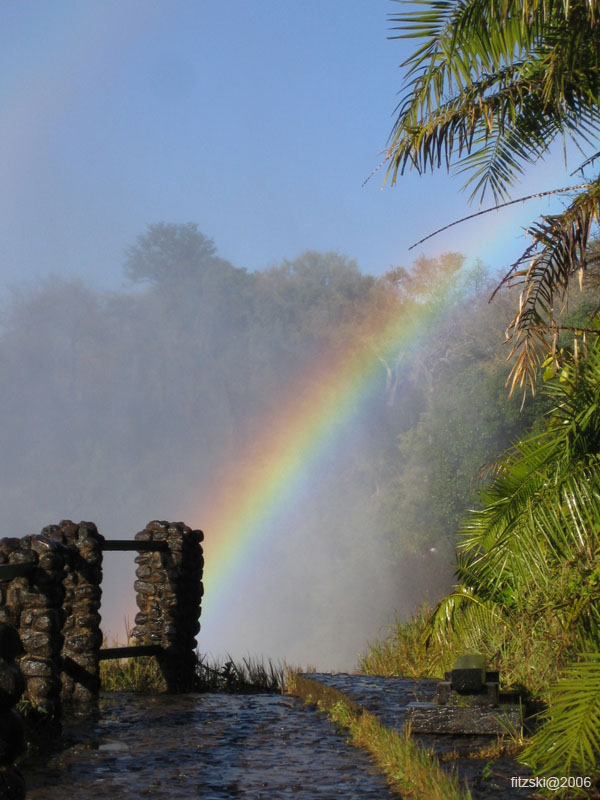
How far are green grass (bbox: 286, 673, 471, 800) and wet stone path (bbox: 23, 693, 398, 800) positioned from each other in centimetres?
9

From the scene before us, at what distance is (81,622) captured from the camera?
8039 mm

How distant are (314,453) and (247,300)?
15.7 m

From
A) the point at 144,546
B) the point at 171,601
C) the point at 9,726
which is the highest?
the point at 144,546

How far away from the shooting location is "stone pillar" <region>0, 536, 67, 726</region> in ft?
21.9

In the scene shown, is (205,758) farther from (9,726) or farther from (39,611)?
(9,726)

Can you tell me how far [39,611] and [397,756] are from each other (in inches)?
118

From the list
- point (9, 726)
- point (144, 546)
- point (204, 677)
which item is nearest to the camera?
point (9, 726)

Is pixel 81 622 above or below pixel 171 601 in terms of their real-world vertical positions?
below

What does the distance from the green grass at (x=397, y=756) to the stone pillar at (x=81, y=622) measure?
6.72 feet

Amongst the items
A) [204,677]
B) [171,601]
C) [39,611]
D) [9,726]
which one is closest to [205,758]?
[39,611]

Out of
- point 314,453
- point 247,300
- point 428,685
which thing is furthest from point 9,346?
point 428,685

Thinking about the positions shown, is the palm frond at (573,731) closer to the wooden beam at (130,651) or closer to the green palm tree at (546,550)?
the green palm tree at (546,550)

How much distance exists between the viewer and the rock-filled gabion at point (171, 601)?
945 cm

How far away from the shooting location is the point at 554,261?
27.0 ft
